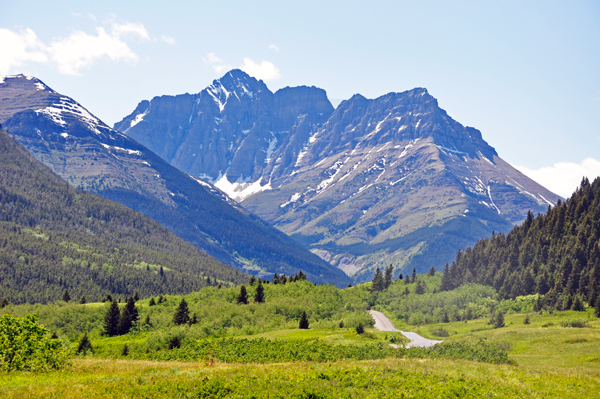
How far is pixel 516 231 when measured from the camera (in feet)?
619

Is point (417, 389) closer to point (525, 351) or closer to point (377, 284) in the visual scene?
point (525, 351)

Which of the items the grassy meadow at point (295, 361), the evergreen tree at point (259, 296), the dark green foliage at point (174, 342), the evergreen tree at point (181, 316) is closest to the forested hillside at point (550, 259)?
the grassy meadow at point (295, 361)

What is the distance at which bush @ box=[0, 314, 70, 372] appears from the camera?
43.9m

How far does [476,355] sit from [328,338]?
28338mm

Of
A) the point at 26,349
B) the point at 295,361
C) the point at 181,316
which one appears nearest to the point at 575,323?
the point at 295,361

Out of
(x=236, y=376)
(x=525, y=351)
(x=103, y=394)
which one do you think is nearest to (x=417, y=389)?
(x=236, y=376)

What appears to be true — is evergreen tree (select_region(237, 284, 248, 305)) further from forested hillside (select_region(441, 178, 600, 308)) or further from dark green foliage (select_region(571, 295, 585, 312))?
dark green foliage (select_region(571, 295, 585, 312))

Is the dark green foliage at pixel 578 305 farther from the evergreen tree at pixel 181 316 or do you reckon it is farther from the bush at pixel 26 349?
the bush at pixel 26 349

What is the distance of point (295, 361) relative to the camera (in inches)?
1976

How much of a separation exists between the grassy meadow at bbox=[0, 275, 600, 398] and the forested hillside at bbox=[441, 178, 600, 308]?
15137 millimetres

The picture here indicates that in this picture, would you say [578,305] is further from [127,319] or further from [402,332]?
[127,319]

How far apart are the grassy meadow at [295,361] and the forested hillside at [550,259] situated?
15137 millimetres

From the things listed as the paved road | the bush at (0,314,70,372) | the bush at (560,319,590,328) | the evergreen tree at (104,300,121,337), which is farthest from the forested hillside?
the bush at (0,314,70,372)

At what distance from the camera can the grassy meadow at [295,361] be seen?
118ft
